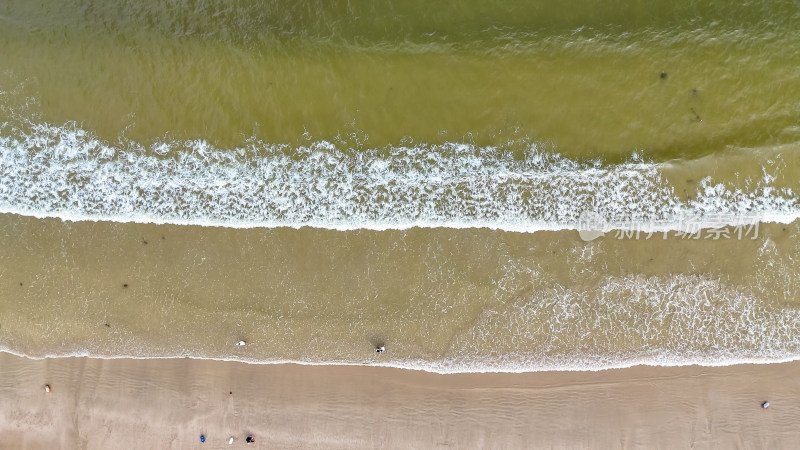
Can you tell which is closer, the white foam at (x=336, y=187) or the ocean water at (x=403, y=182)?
the ocean water at (x=403, y=182)

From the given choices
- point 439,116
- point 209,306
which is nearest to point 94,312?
point 209,306

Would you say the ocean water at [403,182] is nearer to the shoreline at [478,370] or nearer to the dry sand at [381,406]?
the shoreline at [478,370]

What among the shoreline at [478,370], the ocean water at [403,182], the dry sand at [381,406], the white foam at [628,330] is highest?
the ocean water at [403,182]

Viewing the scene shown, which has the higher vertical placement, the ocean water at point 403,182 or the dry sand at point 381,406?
the ocean water at point 403,182

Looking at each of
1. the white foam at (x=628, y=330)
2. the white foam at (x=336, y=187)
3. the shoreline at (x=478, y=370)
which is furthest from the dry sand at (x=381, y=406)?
the white foam at (x=336, y=187)

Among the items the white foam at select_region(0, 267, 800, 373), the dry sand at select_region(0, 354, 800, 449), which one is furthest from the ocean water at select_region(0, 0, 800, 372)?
the dry sand at select_region(0, 354, 800, 449)

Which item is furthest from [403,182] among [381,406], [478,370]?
[381,406]
